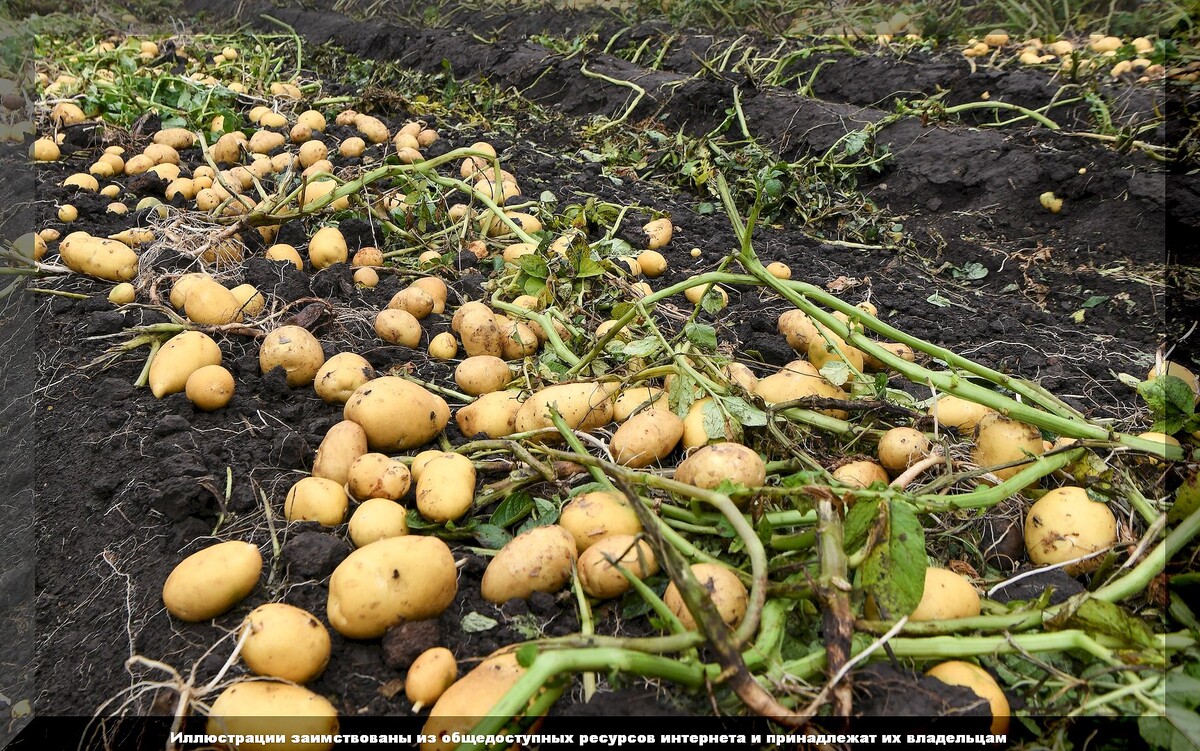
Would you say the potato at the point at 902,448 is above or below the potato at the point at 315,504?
above

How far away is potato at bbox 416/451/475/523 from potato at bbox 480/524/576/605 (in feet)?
0.71

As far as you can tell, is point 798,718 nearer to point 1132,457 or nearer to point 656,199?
point 1132,457

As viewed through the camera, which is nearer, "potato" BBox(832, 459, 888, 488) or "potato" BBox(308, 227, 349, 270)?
"potato" BBox(832, 459, 888, 488)

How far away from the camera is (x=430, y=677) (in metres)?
1.39

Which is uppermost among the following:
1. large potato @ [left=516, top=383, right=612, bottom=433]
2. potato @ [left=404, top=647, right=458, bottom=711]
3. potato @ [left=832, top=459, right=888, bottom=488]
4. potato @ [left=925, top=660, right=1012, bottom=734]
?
potato @ [left=925, top=660, right=1012, bottom=734]

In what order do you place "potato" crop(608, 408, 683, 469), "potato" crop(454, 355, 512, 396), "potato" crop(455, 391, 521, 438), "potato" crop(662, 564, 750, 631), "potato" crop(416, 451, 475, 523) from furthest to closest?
"potato" crop(454, 355, 512, 396) → "potato" crop(455, 391, 521, 438) → "potato" crop(608, 408, 683, 469) → "potato" crop(416, 451, 475, 523) → "potato" crop(662, 564, 750, 631)

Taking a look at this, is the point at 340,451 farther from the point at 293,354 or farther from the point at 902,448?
the point at 902,448

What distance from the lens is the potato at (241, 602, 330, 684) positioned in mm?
1414

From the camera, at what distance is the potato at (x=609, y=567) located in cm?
152

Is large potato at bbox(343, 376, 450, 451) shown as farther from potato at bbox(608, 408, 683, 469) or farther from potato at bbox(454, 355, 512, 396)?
potato at bbox(608, 408, 683, 469)

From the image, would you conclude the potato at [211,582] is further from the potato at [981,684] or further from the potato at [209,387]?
the potato at [981,684]

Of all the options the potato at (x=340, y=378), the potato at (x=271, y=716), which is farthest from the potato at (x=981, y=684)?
the potato at (x=340, y=378)

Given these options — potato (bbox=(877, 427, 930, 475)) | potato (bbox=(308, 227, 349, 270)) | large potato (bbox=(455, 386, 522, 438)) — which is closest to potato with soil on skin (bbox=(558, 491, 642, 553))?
large potato (bbox=(455, 386, 522, 438))

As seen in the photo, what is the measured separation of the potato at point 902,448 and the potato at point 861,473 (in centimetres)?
4
